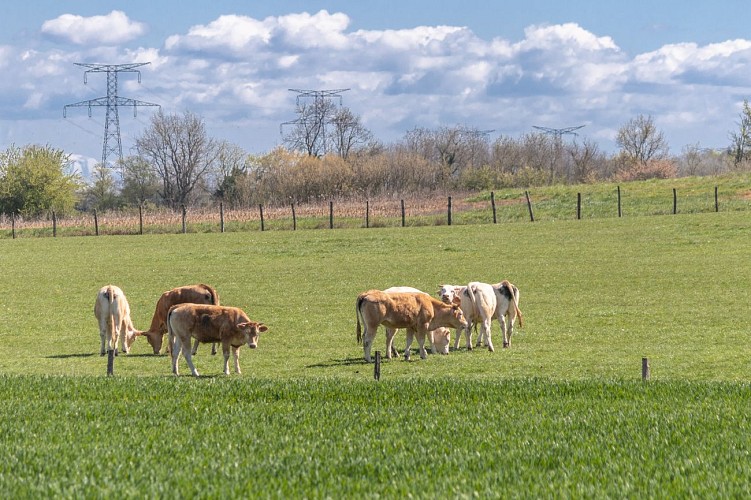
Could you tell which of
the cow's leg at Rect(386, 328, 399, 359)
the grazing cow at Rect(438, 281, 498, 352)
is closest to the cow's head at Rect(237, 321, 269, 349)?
the cow's leg at Rect(386, 328, 399, 359)

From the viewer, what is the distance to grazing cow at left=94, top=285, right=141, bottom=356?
2336 centimetres

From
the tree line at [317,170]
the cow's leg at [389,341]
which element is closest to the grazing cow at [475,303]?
the cow's leg at [389,341]

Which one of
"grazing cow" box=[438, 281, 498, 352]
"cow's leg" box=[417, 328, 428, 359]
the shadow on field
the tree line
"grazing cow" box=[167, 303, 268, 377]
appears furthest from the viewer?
the tree line

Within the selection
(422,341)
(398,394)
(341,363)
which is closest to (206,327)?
(341,363)

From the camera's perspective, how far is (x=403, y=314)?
2119 cm

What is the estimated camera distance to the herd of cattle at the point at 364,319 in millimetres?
19766

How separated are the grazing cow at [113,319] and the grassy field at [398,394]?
0.58m

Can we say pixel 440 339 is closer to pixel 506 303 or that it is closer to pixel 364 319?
pixel 506 303

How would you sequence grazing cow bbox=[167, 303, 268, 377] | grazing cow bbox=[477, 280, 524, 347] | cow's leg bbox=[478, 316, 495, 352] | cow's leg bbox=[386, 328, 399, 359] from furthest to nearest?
grazing cow bbox=[477, 280, 524, 347]
cow's leg bbox=[478, 316, 495, 352]
cow's leg bbox=[386, 328, 399, 359]
grazing cow bbox=[167, 303, 268, 377]

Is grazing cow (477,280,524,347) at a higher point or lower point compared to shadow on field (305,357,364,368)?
higher

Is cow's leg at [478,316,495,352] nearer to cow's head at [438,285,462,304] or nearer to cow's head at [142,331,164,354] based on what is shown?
cow's head at [438,285,462,304]

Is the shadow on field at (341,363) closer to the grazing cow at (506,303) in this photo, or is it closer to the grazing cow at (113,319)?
the grazing cow at (506,303)

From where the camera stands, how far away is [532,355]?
70.7 ft

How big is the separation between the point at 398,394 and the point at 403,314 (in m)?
6.16
